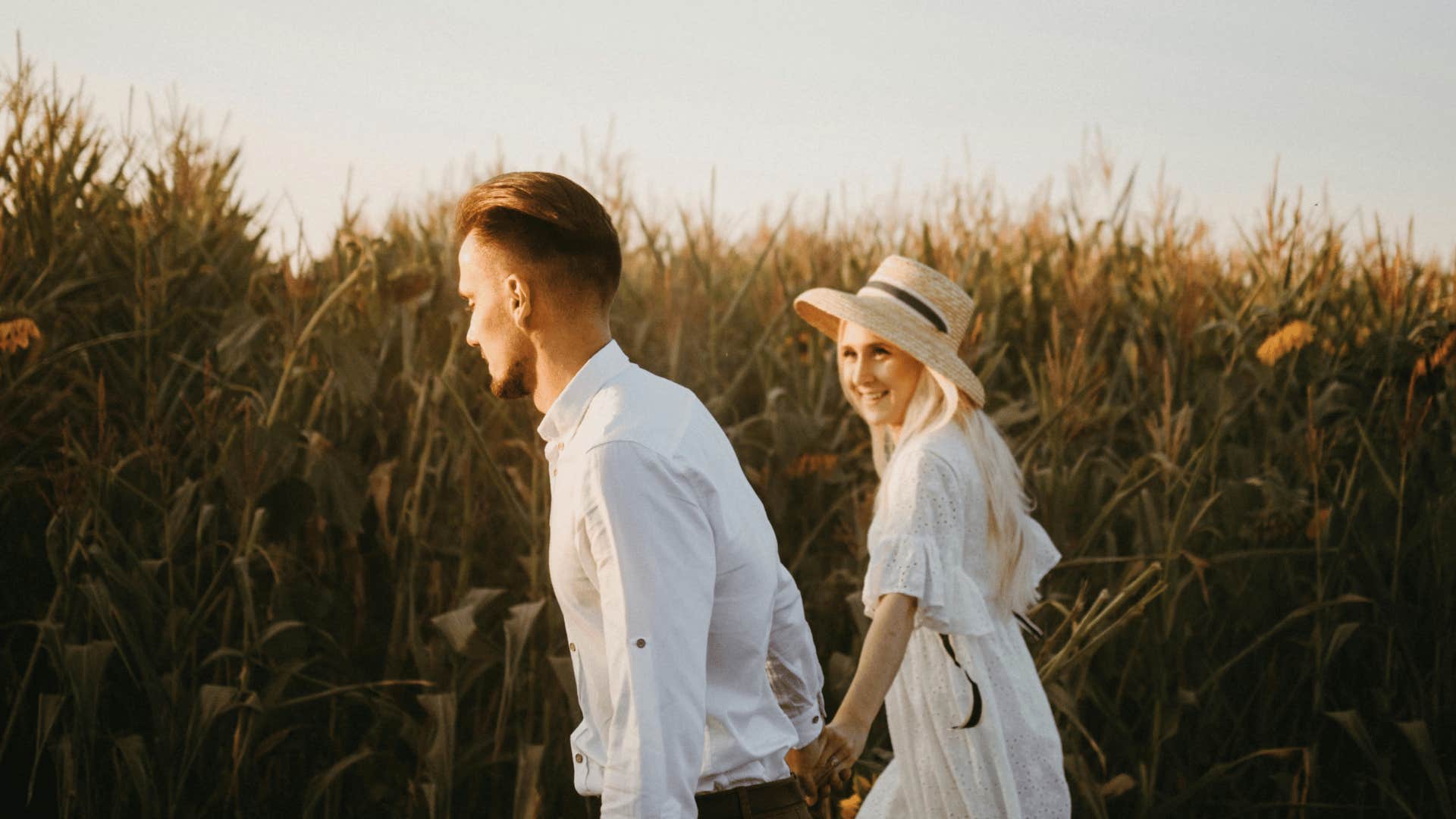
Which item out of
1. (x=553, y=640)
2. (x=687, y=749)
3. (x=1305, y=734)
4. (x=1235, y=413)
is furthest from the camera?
(x=1235, y=413)

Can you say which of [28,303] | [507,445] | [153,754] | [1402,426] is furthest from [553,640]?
[1402,426]

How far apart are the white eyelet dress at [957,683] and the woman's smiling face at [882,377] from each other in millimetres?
163

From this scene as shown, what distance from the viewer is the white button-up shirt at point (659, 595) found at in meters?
1.50

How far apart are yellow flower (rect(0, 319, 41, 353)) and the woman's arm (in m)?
2.57

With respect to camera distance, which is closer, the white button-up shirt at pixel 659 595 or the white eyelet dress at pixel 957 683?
the white button-up shirt at pixel 659 595

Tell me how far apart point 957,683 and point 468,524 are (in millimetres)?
1571

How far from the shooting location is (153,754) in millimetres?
3559

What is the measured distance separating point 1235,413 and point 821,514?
1.51m

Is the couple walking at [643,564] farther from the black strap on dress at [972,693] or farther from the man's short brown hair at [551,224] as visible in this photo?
the black strap on dress at [972,693]

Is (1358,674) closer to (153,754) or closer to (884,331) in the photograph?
(884,331)

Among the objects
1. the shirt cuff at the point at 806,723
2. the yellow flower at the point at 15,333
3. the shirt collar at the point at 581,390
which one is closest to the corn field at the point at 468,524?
the yellow flower at the point at 15,333

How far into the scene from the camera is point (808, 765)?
Answer: 2.16 meters

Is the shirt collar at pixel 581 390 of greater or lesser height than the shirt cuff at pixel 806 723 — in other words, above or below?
above

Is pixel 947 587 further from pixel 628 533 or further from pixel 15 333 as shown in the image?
pixel 15 333
